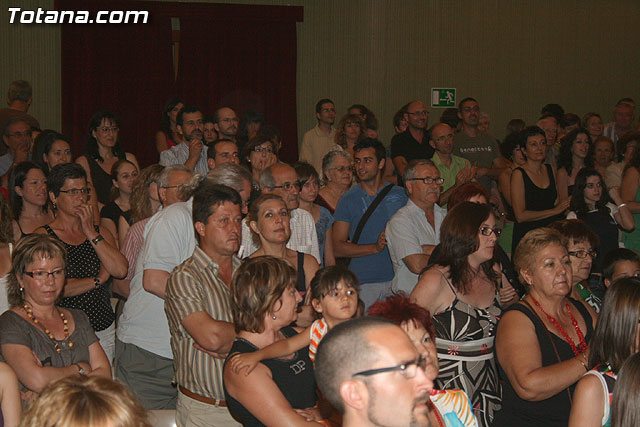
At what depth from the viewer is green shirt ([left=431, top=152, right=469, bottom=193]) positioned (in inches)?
266

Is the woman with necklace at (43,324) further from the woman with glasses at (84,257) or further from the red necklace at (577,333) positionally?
the red necklace at (577,333)

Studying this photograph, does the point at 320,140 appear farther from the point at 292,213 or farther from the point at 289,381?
the point at 289,381

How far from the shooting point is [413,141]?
788 cm

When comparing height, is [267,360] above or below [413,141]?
below

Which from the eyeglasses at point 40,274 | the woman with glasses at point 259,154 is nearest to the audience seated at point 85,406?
the eyeglasses at point 40,274

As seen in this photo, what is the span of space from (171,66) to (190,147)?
406 centimetres

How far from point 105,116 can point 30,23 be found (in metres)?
4.09

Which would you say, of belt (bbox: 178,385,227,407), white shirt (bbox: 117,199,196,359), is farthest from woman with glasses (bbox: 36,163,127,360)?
belt (bbox: 178,385,227,407)

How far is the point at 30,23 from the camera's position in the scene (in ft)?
31.4

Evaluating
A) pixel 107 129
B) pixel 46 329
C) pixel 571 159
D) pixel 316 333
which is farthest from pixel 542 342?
pixel 107 129

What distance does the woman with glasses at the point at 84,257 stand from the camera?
13.5ft

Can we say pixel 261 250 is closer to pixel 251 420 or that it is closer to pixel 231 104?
pixel 251 420

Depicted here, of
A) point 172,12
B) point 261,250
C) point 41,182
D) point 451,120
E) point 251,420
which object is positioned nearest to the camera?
point 251,420

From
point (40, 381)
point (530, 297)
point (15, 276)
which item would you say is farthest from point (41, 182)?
point (530, 297)
